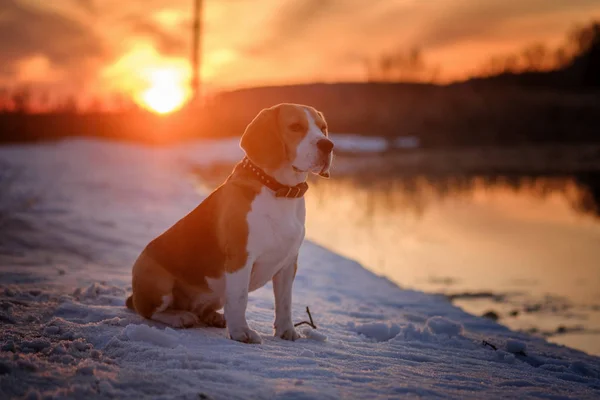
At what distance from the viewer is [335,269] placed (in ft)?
23.8

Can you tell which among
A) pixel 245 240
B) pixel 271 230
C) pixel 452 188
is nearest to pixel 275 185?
pixel 271 230

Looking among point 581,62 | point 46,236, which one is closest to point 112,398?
point 46,236

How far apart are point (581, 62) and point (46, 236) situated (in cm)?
6733

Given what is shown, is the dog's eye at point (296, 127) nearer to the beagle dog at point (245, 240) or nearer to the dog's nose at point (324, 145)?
the beagle dog at point (245, 240)

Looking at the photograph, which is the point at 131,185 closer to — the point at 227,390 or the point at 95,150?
the point at 95,150

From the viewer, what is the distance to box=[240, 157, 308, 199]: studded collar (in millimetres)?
3881

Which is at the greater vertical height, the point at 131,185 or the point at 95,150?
the point at 95,150

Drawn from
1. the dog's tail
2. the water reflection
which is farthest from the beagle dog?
the water reflection

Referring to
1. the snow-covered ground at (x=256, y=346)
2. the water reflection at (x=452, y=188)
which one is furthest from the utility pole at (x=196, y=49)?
the snow-covered ground at (x=256, y=346)

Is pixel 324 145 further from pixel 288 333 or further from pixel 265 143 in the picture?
pixel 288 333

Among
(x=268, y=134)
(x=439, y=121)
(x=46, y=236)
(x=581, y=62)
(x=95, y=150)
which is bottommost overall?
(x=46, y=236)

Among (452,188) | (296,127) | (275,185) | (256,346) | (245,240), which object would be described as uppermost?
(452,188)

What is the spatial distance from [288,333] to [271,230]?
0.84m

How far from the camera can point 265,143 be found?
3.97m
